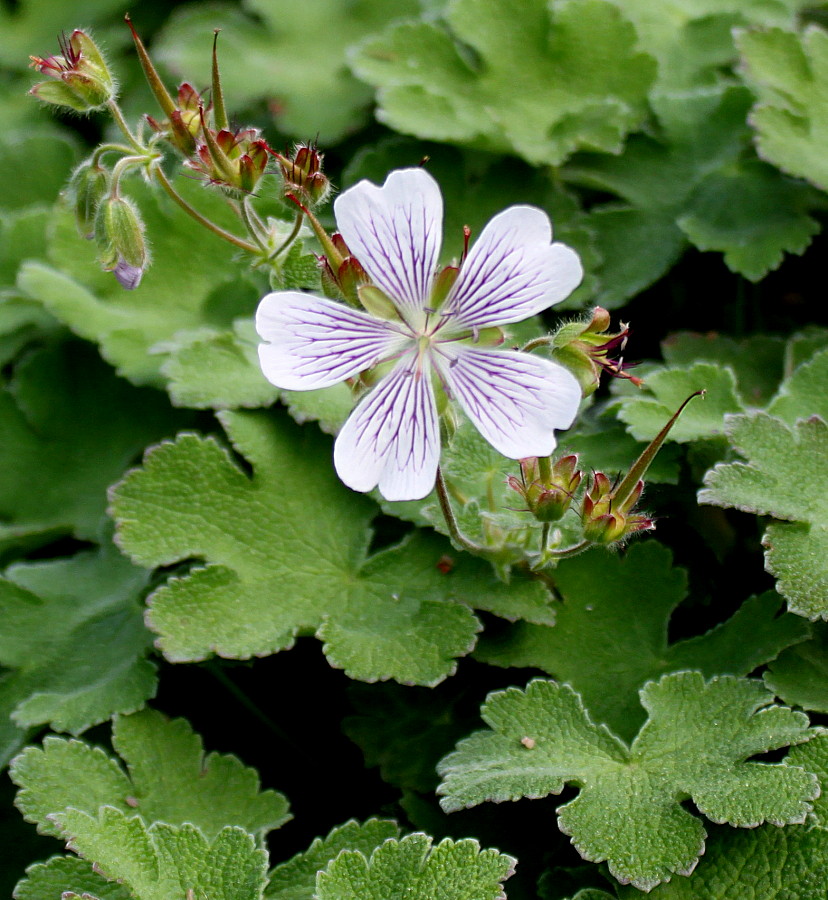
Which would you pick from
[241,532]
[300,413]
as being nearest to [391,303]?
[300,413]

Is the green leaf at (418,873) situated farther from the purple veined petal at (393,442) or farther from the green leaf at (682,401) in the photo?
the green leaf at (682,401)

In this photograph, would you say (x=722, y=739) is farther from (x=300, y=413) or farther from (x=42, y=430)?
(x=42, y=430)

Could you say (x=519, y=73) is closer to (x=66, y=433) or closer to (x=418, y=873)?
(x=66, y=433)

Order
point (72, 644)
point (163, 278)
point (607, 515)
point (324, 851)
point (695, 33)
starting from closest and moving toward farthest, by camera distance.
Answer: point (607, 515) < point (324, 851) < point (72, 644) < point (163, 278) < point (695, 33)

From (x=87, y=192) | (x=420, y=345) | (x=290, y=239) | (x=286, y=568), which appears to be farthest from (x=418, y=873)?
(x=87, y=192)

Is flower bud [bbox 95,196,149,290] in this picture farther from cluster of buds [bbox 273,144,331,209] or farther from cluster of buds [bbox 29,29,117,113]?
cluster of buds [bbox 273,144,331,209]

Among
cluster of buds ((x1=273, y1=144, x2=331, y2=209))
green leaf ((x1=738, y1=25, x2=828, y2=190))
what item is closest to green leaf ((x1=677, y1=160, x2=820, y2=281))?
green leaf ((x1=738, y1=25, x2=828, y2=190))

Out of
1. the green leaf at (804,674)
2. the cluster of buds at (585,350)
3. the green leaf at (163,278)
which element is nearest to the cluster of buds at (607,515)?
the cluster of buds at (585,350)
